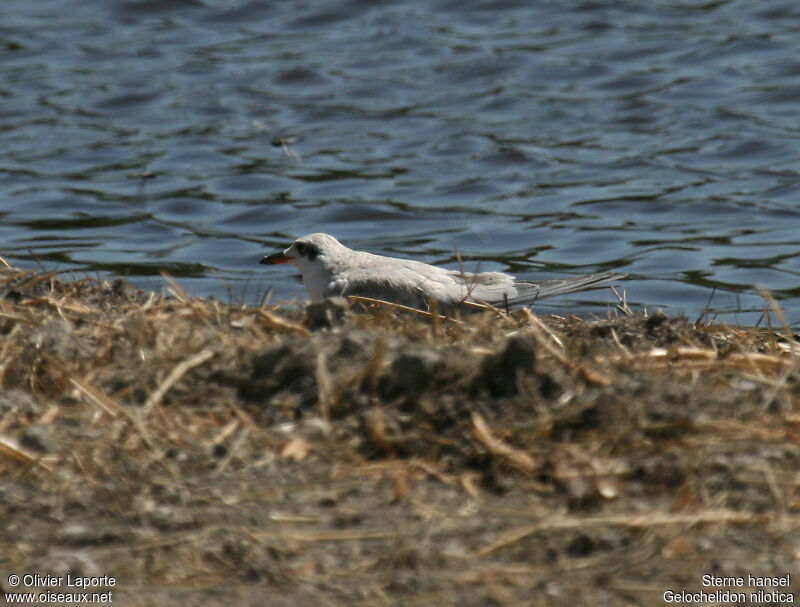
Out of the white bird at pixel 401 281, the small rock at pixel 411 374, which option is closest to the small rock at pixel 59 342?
the small rock at pixel 411 374

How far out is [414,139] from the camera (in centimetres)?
1351

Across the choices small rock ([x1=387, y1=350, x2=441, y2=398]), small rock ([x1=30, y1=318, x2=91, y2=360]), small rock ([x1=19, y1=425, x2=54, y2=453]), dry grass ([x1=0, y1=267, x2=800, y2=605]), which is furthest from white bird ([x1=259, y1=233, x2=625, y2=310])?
small rock ([x1=19, y1=425, x2=54, y2=453])

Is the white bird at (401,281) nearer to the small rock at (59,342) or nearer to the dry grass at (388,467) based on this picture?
the dry grass at (388,467)

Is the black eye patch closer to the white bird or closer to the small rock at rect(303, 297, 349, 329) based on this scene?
the white bird

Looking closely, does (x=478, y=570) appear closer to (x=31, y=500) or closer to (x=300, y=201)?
(x=31, y=500)

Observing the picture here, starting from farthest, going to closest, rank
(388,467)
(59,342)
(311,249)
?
(311,249)
(59,342)
(388,467)

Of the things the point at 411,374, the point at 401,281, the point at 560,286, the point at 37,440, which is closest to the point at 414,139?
the point at 560,286

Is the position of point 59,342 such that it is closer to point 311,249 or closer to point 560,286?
point 311,249

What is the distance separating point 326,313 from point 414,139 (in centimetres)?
894

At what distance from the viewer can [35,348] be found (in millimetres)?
4277

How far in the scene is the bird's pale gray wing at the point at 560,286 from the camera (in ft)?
24.9

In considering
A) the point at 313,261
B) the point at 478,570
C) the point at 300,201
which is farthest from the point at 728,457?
the point at 300,201

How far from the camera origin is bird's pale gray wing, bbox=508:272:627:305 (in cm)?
758

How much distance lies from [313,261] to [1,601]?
4.82 m
